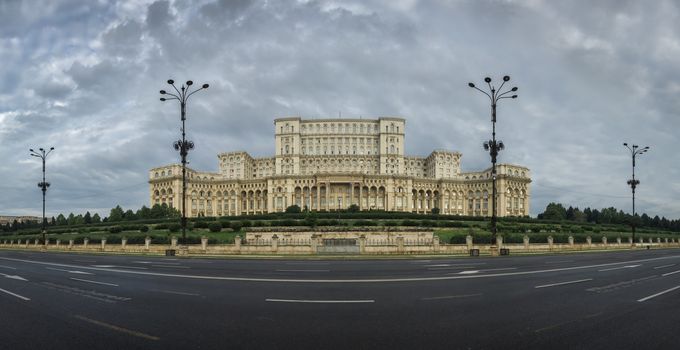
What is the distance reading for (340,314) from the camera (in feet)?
31.8

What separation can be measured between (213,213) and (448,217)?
107 meters

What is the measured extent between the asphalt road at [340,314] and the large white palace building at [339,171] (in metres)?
133

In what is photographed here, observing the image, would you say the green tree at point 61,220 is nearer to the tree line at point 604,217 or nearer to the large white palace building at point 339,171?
the large white palace building at point 339,171

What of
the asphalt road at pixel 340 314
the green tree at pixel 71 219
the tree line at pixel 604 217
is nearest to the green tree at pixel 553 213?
the tree line at pixel 604 217

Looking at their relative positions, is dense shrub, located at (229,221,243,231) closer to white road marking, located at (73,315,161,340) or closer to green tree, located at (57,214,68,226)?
white road marking, located at (73,315,161,340)

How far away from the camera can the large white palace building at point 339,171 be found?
15012cm

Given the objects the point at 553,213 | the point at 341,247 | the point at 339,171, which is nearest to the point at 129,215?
the point at 339,171

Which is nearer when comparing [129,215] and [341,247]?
[341,247]

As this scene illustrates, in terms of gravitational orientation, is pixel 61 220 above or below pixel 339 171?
below

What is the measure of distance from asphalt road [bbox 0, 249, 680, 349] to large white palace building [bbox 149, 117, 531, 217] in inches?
5245

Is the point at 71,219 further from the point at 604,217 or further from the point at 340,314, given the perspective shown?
the point at 604,217

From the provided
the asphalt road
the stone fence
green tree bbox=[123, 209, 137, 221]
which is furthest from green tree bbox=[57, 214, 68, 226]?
the asphalt road

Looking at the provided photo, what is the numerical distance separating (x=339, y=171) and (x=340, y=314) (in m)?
145

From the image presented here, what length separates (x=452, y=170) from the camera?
551ft
